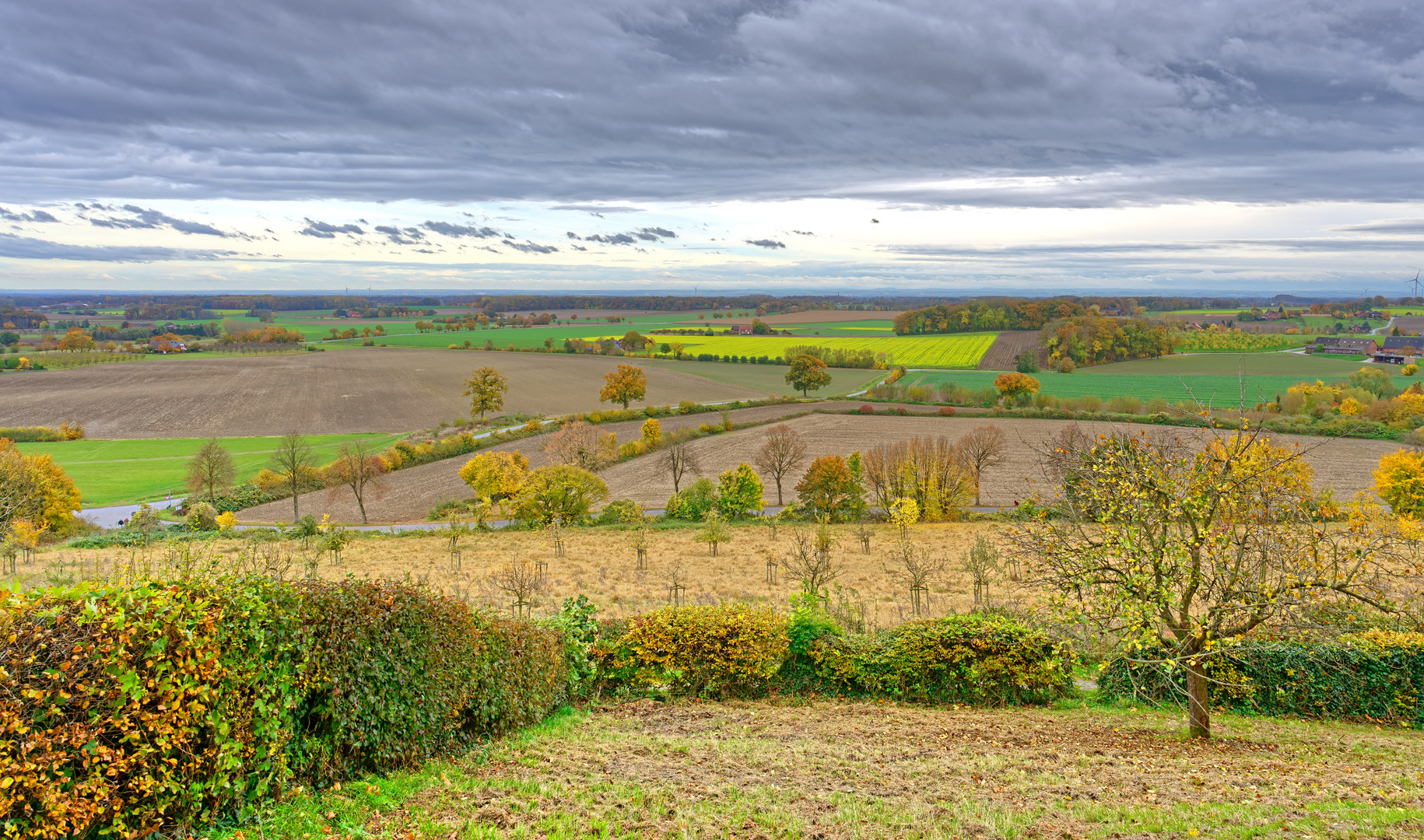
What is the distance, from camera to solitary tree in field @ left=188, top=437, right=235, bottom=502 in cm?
5766

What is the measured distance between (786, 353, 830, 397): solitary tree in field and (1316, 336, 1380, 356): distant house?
90336 millimetres

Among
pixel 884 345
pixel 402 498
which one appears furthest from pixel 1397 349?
pixel 402 498

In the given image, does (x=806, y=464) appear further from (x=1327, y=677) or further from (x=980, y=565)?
(x=1327, y=677)

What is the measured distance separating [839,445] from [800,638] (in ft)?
191

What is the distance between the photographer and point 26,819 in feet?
20.5

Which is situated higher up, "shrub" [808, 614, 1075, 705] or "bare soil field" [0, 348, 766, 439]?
"shrub" [808, 614, 1075, 705]

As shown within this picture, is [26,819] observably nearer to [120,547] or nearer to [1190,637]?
[1190,637]

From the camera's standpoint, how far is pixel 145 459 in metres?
73.3

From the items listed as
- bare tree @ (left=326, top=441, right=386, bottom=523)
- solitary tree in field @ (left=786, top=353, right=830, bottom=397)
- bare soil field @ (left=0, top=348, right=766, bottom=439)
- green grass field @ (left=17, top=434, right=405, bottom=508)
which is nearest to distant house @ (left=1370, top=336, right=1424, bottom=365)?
solitary tree in field @ (left=786, top=353, right=830, bottom=397)

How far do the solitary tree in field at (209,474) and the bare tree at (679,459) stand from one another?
35.4 metres

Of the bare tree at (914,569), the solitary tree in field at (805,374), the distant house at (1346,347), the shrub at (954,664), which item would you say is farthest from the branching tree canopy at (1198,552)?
the distant house at (1346,347)

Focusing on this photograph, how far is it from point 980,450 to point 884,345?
98041 mm

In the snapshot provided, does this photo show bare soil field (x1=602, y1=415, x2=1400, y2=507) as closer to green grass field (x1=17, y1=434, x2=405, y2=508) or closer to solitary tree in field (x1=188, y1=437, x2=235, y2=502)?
solitary tree in field (x1=188, y1=437, x2=235, y2=502)

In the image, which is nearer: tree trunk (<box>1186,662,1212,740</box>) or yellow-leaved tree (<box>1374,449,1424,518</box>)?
tree trunk (<box>1186,662,1212,740</box>)
